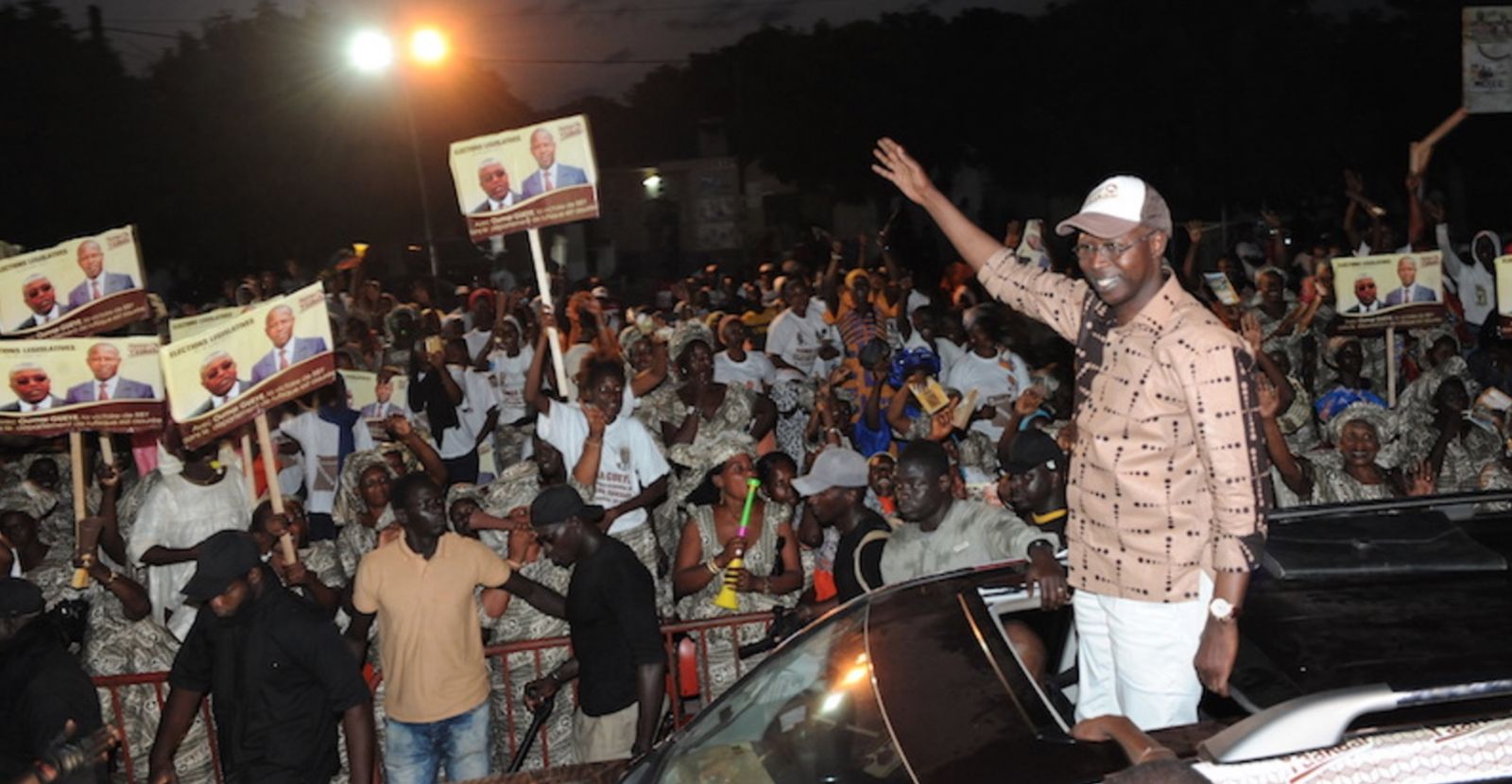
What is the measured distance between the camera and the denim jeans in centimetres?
625

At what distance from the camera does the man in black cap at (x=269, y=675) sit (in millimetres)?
5367

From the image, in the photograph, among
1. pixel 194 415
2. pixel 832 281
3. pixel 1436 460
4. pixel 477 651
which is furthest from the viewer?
pixel 832 281

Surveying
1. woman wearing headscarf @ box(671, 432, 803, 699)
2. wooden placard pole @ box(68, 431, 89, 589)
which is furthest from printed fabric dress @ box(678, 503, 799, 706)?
wooden placard pole @ box(68, 431, 89, 589)

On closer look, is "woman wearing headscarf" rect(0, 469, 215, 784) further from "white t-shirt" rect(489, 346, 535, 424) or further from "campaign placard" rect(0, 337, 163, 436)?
"white t-shirt" rect(489, 346, 535, 424)

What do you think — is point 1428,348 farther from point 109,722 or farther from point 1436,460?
point 109,722

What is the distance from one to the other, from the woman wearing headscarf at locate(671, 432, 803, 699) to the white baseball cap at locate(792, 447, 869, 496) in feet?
1.86

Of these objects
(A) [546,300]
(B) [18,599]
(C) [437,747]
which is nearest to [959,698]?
(C) [437,747]

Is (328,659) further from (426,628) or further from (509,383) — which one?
(509,383)

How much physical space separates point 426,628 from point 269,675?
2.90 ft

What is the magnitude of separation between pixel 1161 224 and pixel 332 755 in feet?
12.9

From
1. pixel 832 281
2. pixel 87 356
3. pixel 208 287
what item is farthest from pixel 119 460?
pixel 208 287

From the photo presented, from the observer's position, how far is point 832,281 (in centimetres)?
1463

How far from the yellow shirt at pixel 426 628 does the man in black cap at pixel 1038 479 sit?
8.04 feet

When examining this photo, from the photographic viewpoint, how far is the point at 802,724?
331cm
